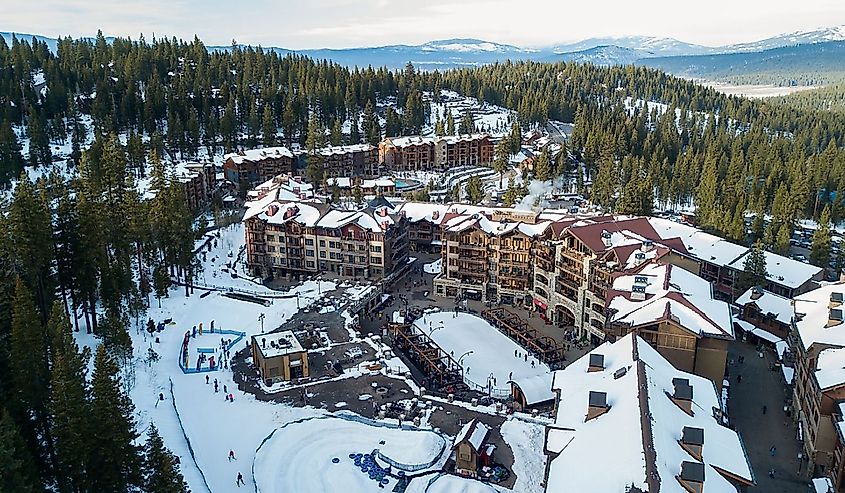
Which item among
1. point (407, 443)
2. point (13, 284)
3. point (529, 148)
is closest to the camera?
point (407, 443)

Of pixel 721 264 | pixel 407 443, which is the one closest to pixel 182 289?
pixel 407 443

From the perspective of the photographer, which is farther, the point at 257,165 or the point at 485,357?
the point at 257,165

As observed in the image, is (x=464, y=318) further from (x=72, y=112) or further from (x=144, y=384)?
(x=72, y=112)

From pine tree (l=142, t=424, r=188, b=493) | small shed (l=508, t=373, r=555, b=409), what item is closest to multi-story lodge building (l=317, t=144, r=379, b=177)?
small shed (l=508, t=373, r=555, b=409)

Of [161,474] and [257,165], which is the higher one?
[257,165]

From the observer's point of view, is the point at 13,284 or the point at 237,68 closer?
the point at 13,284

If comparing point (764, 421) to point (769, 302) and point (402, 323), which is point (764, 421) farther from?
point (402, 323)

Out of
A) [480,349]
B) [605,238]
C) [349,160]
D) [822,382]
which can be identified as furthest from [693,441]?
[349,160]

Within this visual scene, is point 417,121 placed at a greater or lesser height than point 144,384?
greater
